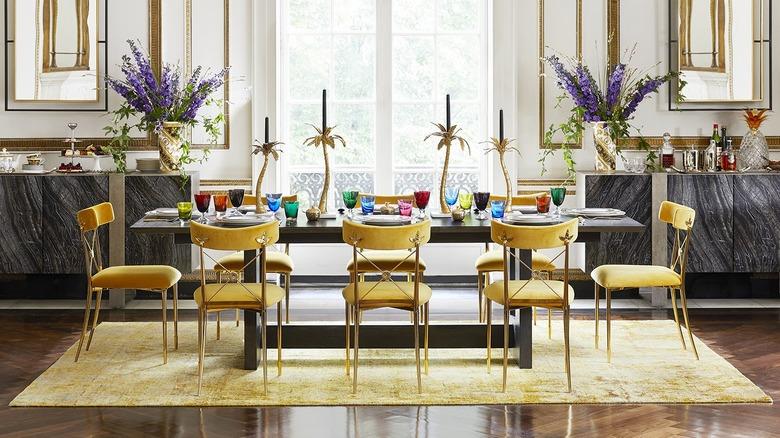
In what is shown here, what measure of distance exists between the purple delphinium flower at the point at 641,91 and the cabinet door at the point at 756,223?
82 centimetres

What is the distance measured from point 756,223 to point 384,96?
2780 millimetres

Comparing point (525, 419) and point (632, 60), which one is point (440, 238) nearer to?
point (525, 419)

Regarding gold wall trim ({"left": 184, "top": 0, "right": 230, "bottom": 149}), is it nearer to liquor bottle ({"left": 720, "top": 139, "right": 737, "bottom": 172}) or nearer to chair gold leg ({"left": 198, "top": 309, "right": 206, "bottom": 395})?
chair gold leg ({"left": 198, "top": 309, "right": 206, "bottom": 395})

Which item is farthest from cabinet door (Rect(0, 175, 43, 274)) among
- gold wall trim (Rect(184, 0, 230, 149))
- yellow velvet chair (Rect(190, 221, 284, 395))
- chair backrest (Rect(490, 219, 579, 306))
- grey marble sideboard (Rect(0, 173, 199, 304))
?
chair backrest (Rect(490, 219, 579, 306))

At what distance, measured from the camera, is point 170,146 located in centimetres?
714

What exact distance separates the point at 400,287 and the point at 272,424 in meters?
0.98

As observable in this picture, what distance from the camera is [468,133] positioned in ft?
25.6

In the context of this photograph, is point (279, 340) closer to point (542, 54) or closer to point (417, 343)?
point (417, 343)

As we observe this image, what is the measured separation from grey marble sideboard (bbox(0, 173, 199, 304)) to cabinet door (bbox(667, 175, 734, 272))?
11.1ft

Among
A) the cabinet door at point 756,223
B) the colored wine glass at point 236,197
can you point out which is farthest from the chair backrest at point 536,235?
the cabinet door at point 756,223

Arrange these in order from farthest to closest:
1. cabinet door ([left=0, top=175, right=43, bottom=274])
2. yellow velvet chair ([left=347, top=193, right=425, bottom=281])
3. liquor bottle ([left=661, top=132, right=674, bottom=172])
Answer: liquor bottle ([left=661, top=132, right=674, bottom=172]) → cabinet door ([left=0, top=175, right=43, bottom=274]) → yellow velvet chair ([left=347, top=193, right=425, bottom=281])

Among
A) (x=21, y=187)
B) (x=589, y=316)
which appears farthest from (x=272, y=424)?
(x=21, y=187)

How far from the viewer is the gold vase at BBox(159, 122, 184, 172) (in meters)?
7.10

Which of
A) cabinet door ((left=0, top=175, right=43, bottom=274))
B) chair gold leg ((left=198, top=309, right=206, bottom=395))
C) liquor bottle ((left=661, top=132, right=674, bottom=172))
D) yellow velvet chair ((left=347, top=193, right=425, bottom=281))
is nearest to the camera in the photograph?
chair gold leg ((left=198, top=309, right=206, bottom=395))
